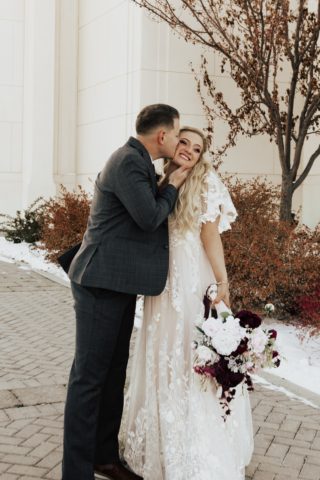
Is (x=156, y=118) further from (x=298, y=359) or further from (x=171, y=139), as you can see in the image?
(x=298, y=359)

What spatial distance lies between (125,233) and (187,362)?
2.64ft

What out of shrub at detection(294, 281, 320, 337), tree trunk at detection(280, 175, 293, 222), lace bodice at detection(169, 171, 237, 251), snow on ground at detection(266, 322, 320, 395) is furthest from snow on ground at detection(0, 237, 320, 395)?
tree trunk at detection(280, 175, 293, 222)

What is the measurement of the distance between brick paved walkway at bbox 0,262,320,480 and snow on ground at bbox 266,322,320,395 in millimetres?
371

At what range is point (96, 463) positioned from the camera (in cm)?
299

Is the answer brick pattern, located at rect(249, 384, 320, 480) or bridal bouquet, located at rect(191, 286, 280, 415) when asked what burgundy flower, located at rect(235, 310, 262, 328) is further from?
brick pattern, located at rect(249, 384, 320, 480)

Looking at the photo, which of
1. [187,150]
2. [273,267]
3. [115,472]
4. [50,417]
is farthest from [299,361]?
[187,150]

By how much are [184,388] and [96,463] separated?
0.67m

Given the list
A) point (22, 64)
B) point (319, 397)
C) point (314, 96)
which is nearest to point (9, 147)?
point (22, 64)

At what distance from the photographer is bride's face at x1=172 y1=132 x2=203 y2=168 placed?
9.24 feet

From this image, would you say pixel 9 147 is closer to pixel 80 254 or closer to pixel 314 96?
pixel 314 96

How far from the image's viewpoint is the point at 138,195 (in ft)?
8.08

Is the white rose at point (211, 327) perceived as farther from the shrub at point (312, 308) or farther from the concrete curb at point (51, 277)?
the concrete curb at point (51, 277)

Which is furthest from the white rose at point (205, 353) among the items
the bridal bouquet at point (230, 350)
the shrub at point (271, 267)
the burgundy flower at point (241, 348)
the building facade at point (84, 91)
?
the building facade at point (84, 91)

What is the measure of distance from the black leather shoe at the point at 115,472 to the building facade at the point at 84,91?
6.34 m
